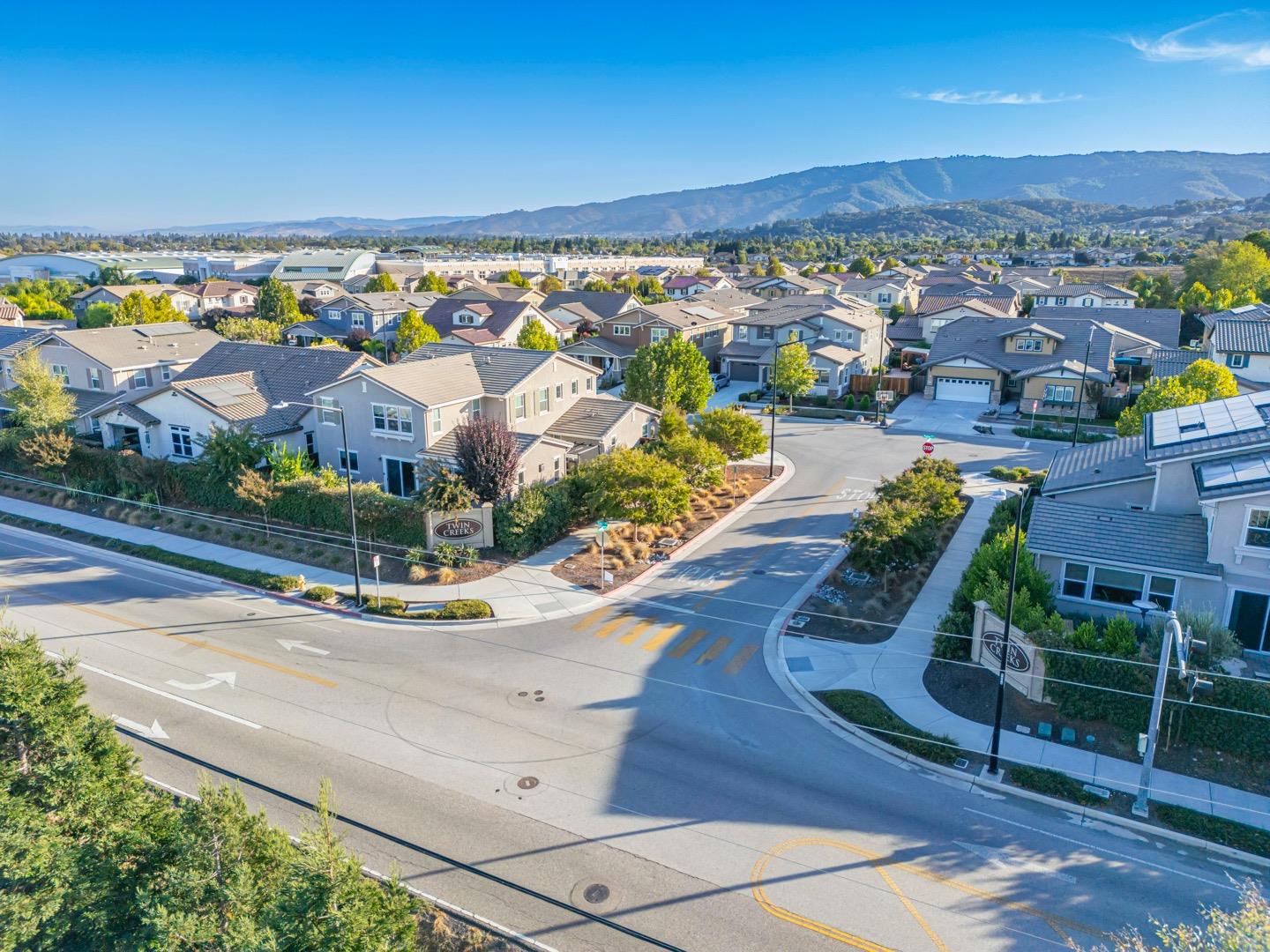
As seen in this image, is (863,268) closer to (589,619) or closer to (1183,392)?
(1183,392)

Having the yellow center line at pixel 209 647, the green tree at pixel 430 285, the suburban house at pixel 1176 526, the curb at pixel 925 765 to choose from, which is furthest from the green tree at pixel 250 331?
the suburban house at pixel 1176 526

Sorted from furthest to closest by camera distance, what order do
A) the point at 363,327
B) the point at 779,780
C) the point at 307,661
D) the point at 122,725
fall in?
the point at 363,327
the point at 307,661
the point at 122,725
the point at 779,780

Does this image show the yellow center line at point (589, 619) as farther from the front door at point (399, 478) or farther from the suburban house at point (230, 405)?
the suburban house at point (230, 405)

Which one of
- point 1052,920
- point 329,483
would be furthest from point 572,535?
point 1052,920

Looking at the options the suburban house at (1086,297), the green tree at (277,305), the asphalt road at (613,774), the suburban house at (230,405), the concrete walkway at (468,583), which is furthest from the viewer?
the green tree at (277,305)

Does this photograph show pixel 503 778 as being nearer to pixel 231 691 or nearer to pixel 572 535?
pixel 231 691

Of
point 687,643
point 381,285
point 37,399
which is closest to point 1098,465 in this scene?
point 687,643
